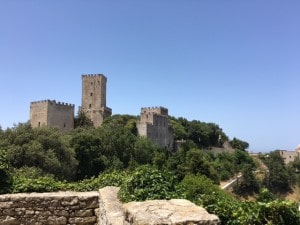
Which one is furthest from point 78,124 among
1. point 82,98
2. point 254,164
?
point 254,164

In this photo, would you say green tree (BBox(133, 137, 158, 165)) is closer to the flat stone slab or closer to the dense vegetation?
the dense vegetation

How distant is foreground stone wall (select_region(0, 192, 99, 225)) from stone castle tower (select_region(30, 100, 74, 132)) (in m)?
43.3

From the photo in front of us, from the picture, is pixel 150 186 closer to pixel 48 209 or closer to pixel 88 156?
pixel 48 209

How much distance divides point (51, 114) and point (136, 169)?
4566 centimetres

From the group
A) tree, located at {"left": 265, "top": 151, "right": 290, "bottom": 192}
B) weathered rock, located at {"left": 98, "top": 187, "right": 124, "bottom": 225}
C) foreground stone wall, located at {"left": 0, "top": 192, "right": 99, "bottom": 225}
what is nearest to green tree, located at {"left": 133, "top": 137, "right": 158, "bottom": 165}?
tree, located at {"left": 265, "top": 151, "right": 290, "bottom": 192}

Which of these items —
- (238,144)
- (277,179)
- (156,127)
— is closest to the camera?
(156,127)

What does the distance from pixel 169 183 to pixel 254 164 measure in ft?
250

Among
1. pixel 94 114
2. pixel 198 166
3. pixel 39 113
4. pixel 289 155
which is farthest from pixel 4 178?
pixel 289 155

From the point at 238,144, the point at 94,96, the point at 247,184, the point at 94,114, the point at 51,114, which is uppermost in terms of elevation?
the point at 94,96

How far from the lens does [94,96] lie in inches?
2537

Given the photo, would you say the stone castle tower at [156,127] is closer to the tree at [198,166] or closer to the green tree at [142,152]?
the green tree at [142,152]

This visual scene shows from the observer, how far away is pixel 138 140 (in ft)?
166

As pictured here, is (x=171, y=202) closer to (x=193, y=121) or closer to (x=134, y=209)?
(x=134, y=209)

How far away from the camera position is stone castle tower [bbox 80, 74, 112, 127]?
204 ft
